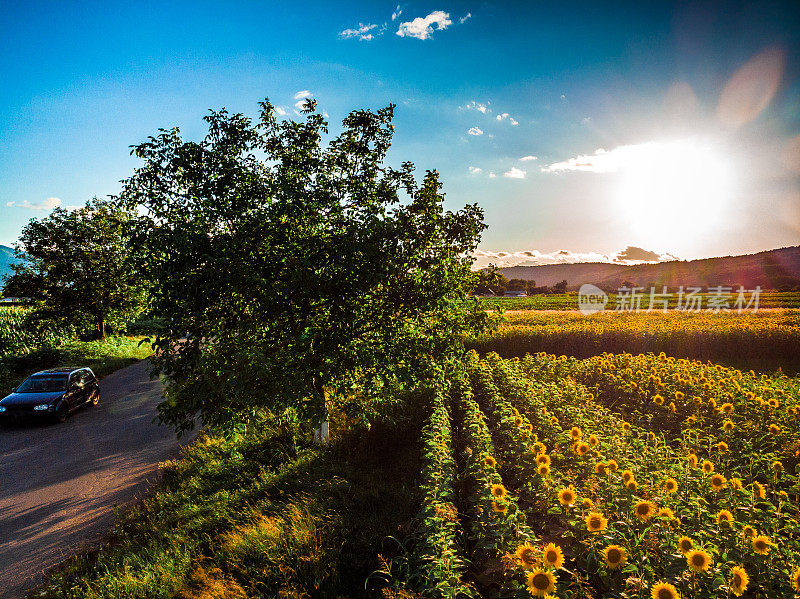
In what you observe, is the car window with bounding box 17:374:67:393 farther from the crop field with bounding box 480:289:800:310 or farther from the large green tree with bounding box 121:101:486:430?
the crop field with bounding box 480:289:800:310

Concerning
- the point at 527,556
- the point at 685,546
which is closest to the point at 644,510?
the point at 685,546

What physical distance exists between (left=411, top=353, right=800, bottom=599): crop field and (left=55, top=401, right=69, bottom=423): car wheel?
12614 millimetres

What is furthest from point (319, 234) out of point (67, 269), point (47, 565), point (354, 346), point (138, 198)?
point (67, 269)

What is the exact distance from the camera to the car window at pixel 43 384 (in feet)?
42.1

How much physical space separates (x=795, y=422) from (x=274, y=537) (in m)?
8.41

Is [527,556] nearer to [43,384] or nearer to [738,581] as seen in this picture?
[738,581]

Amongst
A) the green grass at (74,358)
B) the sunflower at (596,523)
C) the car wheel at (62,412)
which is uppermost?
the sunflower at (596,523)

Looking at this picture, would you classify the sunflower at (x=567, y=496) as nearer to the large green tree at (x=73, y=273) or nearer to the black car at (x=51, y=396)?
the black car at (x=51, y=396)

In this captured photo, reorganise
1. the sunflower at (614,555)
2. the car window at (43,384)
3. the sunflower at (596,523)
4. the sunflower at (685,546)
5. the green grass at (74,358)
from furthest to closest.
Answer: the green grass at (74,358)
the car window at (43,384)
the sunflower at (596,523)
the sunflower at (614,555)
the sunflower at (685,546)

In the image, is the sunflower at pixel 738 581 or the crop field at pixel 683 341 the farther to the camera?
the crop field at pixel 683 341

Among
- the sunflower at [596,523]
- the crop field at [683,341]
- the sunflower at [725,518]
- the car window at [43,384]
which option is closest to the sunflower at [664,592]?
the sunflower at [596,523]

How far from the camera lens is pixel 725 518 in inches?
139

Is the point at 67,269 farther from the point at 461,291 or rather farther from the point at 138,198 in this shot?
the point at 461,291

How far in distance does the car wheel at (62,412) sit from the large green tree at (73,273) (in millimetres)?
11326
